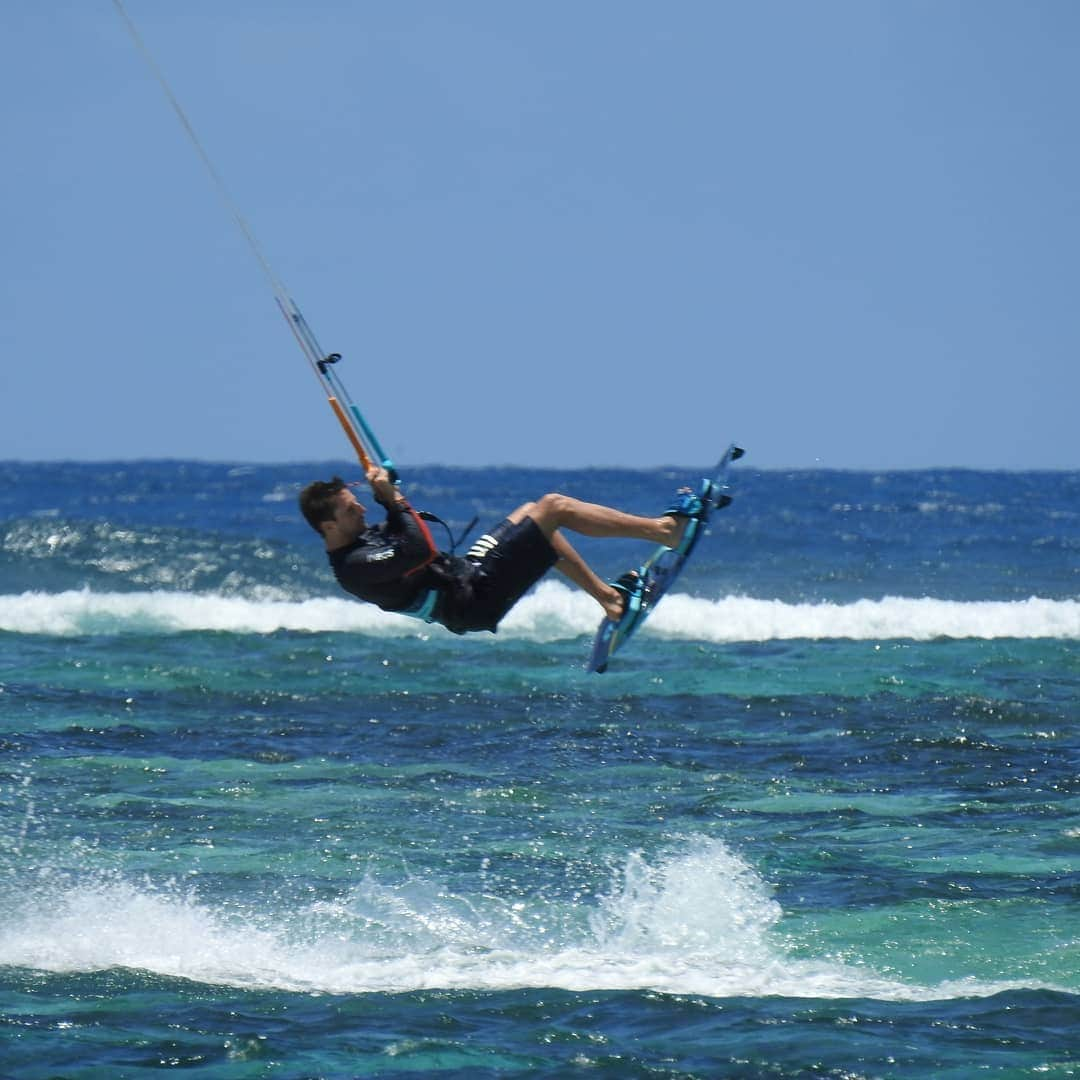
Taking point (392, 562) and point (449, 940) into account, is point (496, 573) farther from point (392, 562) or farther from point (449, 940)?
point (449, 940)

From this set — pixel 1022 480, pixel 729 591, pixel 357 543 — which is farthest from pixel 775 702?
pixel 1022 480

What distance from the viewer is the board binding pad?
31.2ft

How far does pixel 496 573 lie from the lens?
905 centimetres

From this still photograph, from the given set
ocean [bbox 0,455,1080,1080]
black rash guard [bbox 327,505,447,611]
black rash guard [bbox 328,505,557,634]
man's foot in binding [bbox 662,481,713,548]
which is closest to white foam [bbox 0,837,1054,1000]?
ocean [bbox 0,455,1080,1080]

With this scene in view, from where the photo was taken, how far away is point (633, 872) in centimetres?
1032

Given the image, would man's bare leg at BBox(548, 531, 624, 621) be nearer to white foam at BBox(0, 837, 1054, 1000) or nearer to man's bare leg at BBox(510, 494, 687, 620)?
man's bare leg at BBox(510, 494, 687, 620)

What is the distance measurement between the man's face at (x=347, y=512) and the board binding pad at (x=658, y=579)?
1614 mm

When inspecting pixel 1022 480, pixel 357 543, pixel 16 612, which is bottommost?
pixel 16 612

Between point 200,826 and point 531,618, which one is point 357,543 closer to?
point 200,826

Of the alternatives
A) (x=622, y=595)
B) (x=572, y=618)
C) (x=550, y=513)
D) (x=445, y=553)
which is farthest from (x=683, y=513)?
(x=572, y=618)

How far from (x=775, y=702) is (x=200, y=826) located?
284 inches

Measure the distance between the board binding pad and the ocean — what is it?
4.87 ft

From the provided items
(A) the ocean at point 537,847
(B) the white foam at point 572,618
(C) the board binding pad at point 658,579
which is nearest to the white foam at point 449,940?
(A) the ocean at point 537,847

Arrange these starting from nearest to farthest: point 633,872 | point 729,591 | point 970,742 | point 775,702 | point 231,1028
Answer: point 231,1028 < point 633,872 < point 970,742 < point 775,702 < point 729,591
